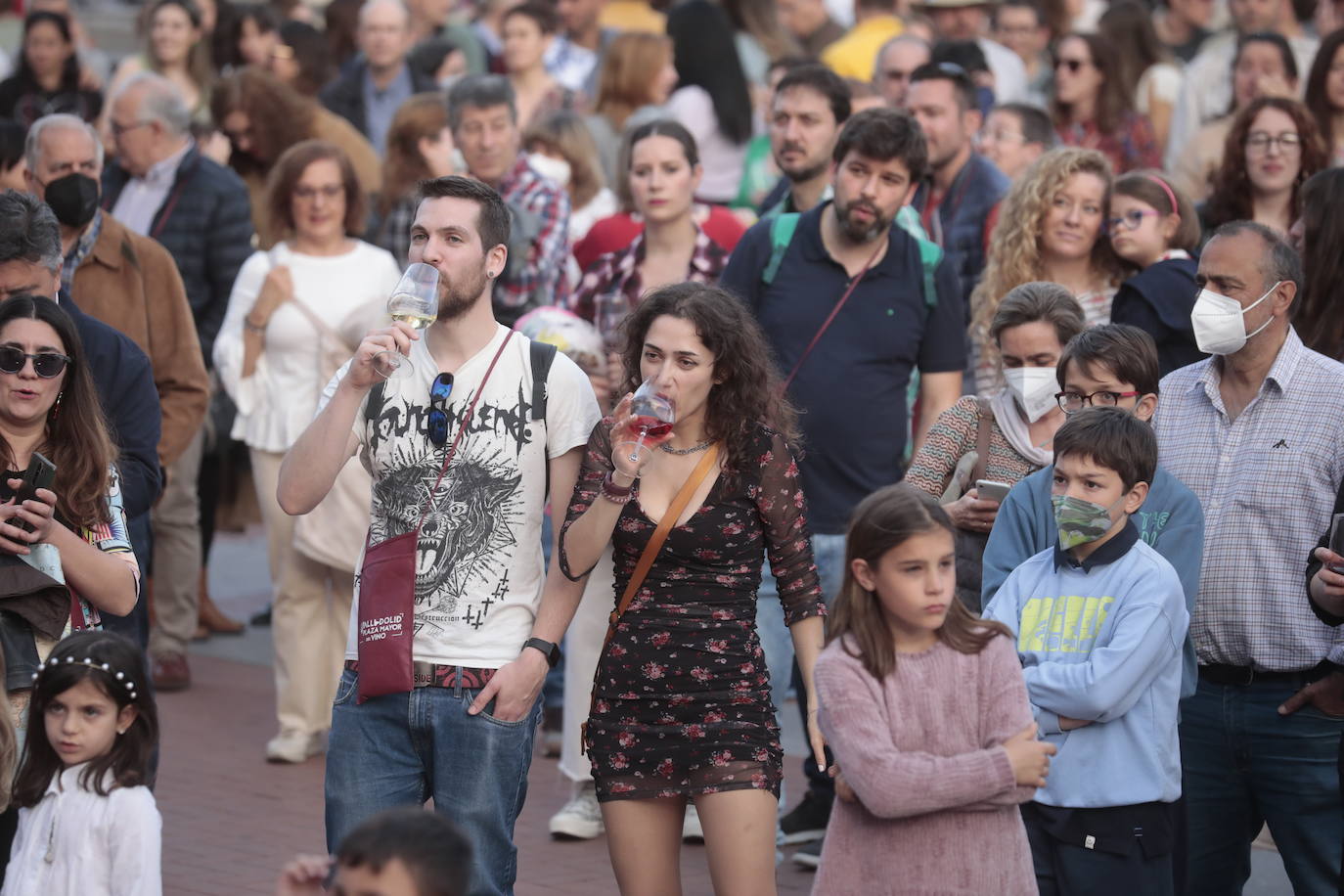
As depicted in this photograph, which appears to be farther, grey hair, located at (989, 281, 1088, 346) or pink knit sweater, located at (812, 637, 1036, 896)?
grey hair, located at (989, 281, 1088, 346)

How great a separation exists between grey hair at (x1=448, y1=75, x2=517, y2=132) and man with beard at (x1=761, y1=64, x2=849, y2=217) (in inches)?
69.5

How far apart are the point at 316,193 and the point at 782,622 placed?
129 inches

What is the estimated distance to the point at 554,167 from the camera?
1022 centimetres

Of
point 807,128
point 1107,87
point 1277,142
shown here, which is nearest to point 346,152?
point 807,128

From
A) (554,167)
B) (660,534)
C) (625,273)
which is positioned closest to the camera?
(660,534)

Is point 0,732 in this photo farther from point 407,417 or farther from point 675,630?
point 675,630

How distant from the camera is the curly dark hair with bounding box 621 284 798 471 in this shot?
505cm

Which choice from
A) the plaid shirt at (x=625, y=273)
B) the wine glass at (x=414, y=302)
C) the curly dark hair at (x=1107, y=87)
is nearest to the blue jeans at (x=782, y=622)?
the plaid shirt at (x=625, y=273)

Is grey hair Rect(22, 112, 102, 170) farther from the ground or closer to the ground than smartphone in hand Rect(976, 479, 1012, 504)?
Answer: farther from the ground

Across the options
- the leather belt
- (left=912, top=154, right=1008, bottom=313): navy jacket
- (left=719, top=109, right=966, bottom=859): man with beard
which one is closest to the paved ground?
(left=719, top=109, right=966, bottom=859): man with beard

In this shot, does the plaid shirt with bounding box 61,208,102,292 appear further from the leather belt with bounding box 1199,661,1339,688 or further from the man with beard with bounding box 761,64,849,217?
the leather belt with bounding box 1199,661,1339,688

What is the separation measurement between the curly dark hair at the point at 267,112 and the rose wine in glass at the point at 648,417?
21.8ft

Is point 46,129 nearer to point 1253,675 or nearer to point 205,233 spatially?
point 205,233

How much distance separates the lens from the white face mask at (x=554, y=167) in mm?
10062
